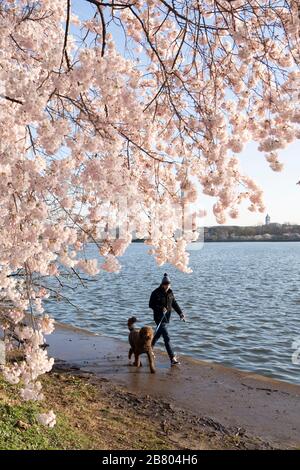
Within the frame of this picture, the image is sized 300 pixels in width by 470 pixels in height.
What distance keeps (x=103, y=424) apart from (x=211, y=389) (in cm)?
303

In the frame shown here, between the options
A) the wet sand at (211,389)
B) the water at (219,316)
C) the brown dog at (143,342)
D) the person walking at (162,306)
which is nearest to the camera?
the wet sand at (211,389)

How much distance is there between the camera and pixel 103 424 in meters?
6.59

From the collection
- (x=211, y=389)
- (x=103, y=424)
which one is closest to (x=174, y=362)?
(x=211, y=389)

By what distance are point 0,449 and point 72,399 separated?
3110 millimetres

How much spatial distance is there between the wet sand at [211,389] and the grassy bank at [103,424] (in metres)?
0.43

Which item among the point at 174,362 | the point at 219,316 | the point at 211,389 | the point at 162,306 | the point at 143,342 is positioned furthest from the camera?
the point at 219,316

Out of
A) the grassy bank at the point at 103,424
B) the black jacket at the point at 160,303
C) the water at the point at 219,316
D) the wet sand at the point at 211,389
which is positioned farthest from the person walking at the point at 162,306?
the grassy bank at the point at 103,424

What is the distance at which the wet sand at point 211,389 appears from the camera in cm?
739

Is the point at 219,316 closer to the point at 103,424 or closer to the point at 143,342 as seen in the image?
the point at 143,342

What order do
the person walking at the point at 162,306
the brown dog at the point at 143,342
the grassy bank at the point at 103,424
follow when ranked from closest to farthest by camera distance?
the grassy bank at the point at 103,424 → the brown dog at the point at 143,342 → the person walking at the point at 162,306

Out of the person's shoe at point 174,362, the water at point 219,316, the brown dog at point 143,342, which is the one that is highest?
the brown dog at point 143,342

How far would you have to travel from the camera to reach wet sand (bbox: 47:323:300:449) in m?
7.39

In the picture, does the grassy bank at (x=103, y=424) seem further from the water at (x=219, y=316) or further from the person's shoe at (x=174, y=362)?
the person's shoe at (x=174, y=362)
